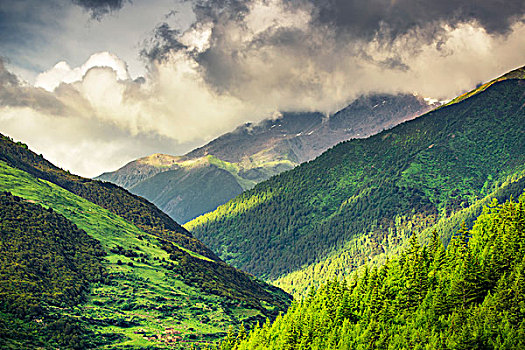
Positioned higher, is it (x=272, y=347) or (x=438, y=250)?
(x=438, y=250)

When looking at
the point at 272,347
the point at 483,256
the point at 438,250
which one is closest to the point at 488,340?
the point at 483,256

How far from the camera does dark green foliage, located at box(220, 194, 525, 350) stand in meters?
110

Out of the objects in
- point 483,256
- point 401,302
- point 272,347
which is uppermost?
point 483,256

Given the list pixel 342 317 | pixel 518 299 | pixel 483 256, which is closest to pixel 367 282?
pixel 342 317

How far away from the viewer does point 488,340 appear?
4190 inches

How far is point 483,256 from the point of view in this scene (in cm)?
12744

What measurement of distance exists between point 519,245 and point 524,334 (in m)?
32.1

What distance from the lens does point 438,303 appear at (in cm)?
12525

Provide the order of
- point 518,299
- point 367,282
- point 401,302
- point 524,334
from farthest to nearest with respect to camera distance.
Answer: point 367,282 < point 401,302 < point 518,299 < point 524,334

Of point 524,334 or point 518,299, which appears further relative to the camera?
point 518,299

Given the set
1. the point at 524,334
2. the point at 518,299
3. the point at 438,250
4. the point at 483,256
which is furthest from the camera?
the point at 438,250

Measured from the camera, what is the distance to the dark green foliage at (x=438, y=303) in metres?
110

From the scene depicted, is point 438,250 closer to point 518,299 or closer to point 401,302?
point 401,302

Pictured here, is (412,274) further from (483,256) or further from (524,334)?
(524,334)
